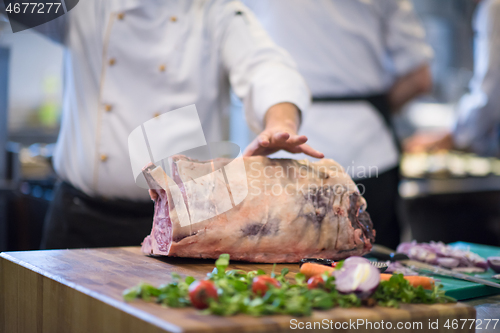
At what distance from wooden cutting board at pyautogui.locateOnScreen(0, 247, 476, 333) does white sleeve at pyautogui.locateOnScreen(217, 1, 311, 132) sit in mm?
575

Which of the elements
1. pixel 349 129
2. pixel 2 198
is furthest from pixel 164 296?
pixel 2 198

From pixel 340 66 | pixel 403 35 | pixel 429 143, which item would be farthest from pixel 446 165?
pixel 340 66

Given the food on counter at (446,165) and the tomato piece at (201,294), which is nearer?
the tomato piece at (201,294)

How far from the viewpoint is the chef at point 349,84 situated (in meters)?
2.40

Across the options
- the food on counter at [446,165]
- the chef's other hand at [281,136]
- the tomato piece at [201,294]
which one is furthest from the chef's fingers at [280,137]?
the food on counter at [446,165]

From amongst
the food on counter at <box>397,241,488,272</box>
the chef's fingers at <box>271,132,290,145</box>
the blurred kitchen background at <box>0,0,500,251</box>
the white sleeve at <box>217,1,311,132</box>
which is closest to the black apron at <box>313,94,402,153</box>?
the blurred kitchen background at <box>0,0,500,251</box>

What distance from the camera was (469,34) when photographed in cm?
648

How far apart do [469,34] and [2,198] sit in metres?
6.16

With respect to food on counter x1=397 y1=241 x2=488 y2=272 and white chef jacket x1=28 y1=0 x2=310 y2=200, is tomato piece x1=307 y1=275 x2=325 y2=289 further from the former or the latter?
white chef jacket x1=28 y1=0 x2=310 y2=200

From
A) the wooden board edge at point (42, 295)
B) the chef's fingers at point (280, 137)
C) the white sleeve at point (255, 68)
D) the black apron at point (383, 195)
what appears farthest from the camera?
the black apron at point (383, 195)

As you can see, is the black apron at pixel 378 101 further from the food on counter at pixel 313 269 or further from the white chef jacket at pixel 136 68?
the food on counter at pixel 313 269

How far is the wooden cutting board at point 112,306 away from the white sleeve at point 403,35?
177 centimetres

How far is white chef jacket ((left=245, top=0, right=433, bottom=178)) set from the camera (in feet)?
7.89

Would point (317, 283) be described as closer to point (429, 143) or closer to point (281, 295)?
point (281, 295)
